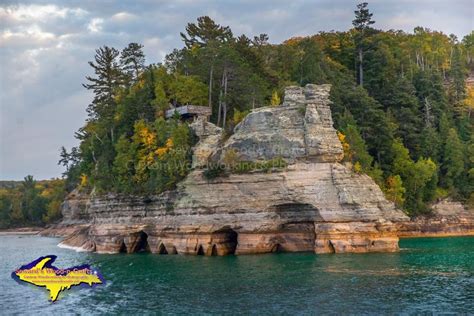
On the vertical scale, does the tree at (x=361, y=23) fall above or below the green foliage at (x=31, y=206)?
above

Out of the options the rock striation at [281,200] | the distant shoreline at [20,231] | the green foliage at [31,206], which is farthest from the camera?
the distant shoreline at [20,231]

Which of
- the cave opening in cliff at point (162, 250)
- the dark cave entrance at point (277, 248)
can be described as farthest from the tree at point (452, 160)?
the cave opening in cliff at point (162, 250)

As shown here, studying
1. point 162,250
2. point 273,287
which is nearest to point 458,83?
point 162,250

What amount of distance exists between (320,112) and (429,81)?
38566 mm

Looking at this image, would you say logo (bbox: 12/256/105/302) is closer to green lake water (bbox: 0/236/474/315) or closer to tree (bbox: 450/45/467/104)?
green lake water (bbox: 0/236/474/315)

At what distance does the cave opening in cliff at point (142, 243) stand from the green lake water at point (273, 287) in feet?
28.9

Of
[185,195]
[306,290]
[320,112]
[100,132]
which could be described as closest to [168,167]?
[185,195]

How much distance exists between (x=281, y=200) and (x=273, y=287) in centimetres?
1583

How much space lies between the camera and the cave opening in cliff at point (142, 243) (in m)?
55.2

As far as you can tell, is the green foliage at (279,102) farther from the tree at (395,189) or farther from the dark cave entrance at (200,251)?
the dark cave entrance at (200,251)

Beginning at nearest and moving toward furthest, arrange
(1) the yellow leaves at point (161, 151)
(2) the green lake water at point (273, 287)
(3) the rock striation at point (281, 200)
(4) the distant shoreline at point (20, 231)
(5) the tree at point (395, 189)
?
1. (2) the green lake water at point (273, 287)
2. (3) the rock striation at point (281, 200)
3. (1) the yellow leaves at point (161, 151)
4. (5) the tree at point (395, 189)
5. (4) the distant shoreline at point (20, 231)

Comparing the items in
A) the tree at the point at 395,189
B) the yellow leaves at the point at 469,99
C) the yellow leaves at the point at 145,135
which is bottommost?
the tree at the point at 395,189

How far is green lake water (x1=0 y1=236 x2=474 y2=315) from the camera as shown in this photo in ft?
87.7

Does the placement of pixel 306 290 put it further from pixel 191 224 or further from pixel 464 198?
pixel 464 198
